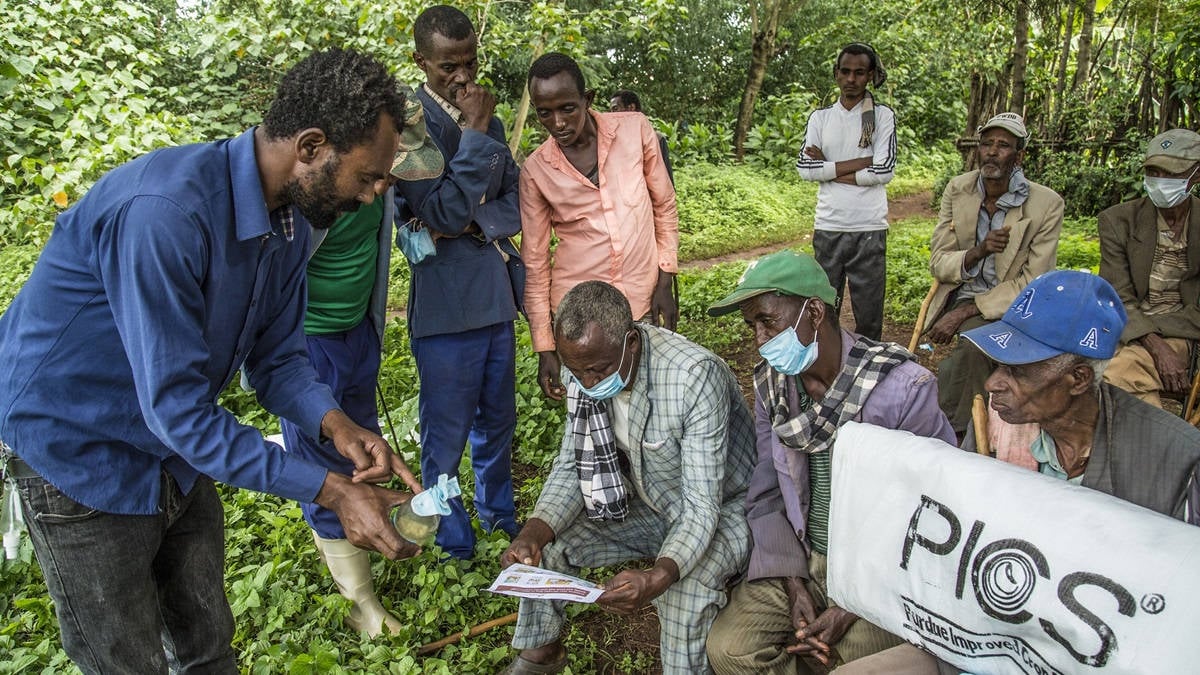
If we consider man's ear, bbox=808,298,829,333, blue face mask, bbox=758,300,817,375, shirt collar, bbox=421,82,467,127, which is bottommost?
blue face mask, bbox=758,300,817,375

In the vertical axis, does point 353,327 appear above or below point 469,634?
above

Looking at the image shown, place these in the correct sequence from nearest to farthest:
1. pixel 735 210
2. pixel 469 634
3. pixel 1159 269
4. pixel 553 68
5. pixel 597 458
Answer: pixel 597 458 < pixel 469 634 < pixel 553 68 < pixel 1159 269 < pixel 735 210

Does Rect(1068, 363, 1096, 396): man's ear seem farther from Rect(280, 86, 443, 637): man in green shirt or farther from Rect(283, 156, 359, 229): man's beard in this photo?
Rect(280, 86, 443, 637): man in green shirt

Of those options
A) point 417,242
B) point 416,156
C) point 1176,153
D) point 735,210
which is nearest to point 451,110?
point 416,156

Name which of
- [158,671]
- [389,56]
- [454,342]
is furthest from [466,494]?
[389,56]

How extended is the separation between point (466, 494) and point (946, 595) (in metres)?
2.72

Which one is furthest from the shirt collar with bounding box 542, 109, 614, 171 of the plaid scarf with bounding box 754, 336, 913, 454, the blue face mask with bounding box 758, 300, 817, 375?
the plaid scarf with bounding box 754, 336, 913, 454

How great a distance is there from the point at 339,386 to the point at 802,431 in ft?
5.92

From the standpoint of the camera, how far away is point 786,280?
2600mm

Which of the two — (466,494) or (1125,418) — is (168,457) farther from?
(1125,418)

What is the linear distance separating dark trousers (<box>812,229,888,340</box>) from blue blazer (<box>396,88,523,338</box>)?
8.35ft

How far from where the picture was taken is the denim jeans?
2.04 m

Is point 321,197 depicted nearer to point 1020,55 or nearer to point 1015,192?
point 1015,192

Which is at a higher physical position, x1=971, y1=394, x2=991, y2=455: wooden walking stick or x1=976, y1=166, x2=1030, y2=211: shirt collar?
x1=976, y1=166, x2=1030, y2=211: shirt collar
